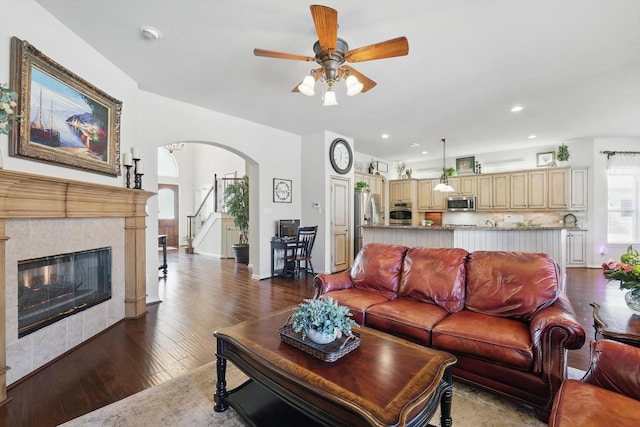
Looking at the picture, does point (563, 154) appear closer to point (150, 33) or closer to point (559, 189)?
point (559, 189)

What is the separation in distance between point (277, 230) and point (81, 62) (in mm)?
3728

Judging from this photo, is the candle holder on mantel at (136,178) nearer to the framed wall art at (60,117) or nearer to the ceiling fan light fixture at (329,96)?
the framed wall art at (60,117)

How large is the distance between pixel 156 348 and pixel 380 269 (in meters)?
2.25

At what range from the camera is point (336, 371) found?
136 cm

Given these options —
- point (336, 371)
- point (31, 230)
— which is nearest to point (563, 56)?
point (336, 371)

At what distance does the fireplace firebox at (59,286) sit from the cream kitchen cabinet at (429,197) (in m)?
7.48

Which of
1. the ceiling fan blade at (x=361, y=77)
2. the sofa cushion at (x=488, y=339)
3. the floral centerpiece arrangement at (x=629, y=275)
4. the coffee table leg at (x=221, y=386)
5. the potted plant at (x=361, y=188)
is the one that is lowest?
the coffee table leg at (x=221, y=386)

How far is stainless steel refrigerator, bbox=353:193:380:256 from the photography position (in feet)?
21.5

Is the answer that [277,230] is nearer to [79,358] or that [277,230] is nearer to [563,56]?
[79,358]

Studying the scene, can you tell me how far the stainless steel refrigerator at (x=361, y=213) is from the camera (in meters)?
6.56

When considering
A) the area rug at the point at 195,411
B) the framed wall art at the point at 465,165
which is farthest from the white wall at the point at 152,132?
the framed wall art at the point at 465,165

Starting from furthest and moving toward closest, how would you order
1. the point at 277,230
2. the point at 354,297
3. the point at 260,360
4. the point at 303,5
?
the point at 277,230
the point at 354,297
the point at 303,5
the point at 260,360

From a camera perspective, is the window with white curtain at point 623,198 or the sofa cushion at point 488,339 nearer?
the sofa cushion at point 488,339

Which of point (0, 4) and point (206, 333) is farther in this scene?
point (206, 333)
